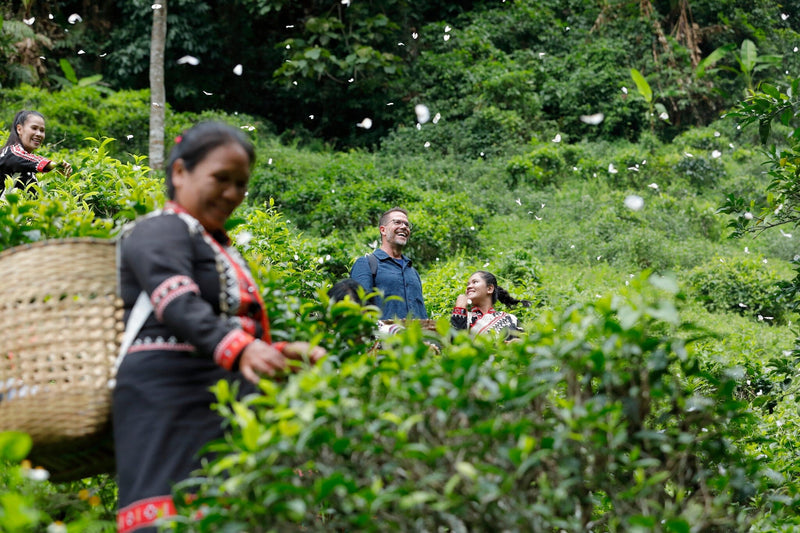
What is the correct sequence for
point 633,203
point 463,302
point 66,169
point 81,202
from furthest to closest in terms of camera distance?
point 633,203 < point 463,302 < point 66,169 < point 81,202

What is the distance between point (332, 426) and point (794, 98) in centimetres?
366

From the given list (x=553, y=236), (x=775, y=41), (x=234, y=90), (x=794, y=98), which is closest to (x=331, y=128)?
(x=234, y=90)

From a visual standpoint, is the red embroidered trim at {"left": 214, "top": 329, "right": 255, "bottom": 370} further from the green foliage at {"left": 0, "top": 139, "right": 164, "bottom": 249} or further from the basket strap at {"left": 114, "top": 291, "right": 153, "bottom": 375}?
the green foliage at {"left": 0, "top": 139, "right": 164, "bottom": 249}

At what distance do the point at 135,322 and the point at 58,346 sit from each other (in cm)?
24

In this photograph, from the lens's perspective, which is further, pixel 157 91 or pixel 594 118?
pixel 594 118

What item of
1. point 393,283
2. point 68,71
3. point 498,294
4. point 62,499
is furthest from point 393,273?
point 68,71

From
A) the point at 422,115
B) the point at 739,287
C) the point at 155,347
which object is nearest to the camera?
the point at 155,347

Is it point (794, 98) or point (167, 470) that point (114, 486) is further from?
point (794, 98)

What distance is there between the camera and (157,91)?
11375mm

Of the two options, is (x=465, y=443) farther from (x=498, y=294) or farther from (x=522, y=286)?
(x=522, y=286)

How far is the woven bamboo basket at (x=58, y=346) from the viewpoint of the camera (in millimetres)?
2229

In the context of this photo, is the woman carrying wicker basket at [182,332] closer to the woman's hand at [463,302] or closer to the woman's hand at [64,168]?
the woman's hand at [64,168]

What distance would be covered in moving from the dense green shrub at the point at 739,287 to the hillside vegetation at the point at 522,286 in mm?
36

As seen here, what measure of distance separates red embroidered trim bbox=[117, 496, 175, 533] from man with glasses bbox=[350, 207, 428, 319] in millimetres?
2968
